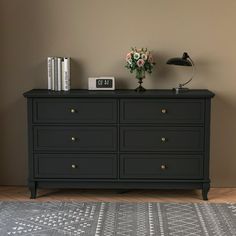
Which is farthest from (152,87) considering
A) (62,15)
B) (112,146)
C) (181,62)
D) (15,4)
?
(15,4)

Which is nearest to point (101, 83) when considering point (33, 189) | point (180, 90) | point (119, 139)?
point (119, 139)

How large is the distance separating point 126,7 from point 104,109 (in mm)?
952

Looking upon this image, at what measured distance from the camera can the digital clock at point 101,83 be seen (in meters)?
4.87

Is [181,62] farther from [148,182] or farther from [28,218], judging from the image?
[28,218]

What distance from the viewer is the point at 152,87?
4.96 meters

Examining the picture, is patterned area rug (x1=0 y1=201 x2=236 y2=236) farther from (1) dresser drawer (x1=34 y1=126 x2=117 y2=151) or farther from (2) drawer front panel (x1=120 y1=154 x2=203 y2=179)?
(1) dresser drawer (x1=34 y1=126 x2=117 y2=151)

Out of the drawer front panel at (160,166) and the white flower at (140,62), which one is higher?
the white flower at (140,62)

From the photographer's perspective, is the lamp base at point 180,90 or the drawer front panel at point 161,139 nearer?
the drawer front panel at point 161,139

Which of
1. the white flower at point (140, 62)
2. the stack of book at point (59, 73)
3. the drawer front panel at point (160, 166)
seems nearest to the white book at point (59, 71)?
the stack of book at point (59, 73)

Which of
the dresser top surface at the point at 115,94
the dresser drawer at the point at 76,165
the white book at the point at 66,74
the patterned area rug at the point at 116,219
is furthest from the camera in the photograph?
the white book at the point at 66,74

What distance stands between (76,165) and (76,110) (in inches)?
18.2

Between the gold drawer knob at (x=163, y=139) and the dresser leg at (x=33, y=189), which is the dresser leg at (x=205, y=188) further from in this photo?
the dresser leg at (x=33, y=189)

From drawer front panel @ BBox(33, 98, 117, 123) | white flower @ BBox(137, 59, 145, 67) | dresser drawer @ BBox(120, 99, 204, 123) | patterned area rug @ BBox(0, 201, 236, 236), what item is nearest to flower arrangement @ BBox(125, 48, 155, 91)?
white flower @ BBox(137, 59, 145, 67)

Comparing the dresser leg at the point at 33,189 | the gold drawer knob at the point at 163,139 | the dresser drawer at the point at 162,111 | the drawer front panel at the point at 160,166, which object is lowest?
the dresser leg at the point at 33,189
